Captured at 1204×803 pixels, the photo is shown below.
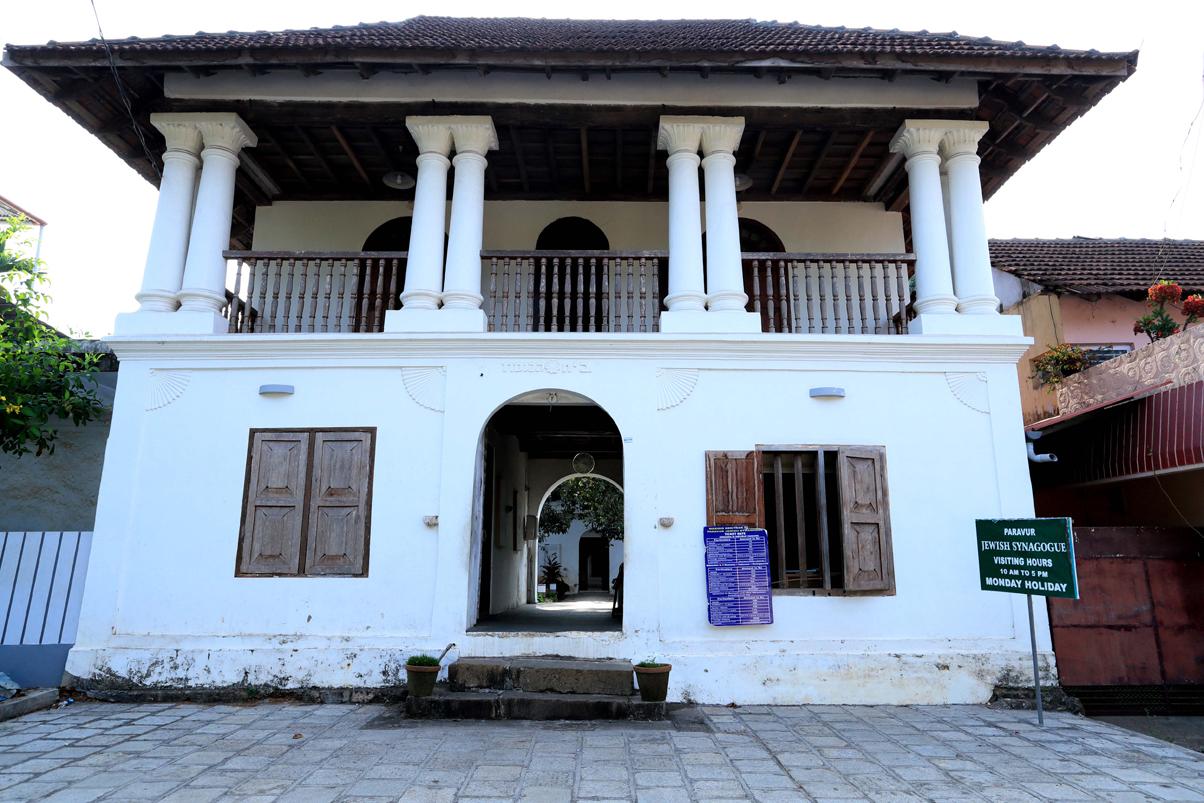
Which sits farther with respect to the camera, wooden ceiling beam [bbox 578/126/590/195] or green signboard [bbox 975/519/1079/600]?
wooden ceiling beam [bbox 578/126/590/195]

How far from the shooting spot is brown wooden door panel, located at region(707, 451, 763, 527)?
7148 millimetres

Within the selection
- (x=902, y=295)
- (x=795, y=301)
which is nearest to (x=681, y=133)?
(x=795, y=301)

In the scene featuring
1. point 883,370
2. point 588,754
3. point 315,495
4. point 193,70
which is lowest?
point 588,754

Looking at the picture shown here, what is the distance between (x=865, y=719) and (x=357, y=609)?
15.1 ft

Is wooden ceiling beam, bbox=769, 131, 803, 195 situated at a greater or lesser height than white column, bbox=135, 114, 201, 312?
greater

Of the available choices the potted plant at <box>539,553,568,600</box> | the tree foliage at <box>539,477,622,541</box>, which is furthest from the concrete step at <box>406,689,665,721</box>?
the potted plant at <box>539,553,568,600</box>

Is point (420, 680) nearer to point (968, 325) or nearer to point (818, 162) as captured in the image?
point (968, 325)

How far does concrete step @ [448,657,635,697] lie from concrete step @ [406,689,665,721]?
0.66ft

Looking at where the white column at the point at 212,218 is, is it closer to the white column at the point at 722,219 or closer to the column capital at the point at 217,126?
the column capital at the point at 217,126

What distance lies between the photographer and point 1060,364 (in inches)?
392

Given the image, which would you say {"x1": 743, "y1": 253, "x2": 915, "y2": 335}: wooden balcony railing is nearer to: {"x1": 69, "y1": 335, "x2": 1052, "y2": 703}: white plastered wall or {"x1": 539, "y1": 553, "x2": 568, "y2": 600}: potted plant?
{"x1": 69, "y1": 335, "x2": 1052, "y2": 703}: white plastered wall

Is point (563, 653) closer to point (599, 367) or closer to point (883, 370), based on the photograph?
point (599, 367)

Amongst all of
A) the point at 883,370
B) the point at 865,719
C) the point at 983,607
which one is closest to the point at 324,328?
the point at 883,370

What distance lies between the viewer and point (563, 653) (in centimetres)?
694
